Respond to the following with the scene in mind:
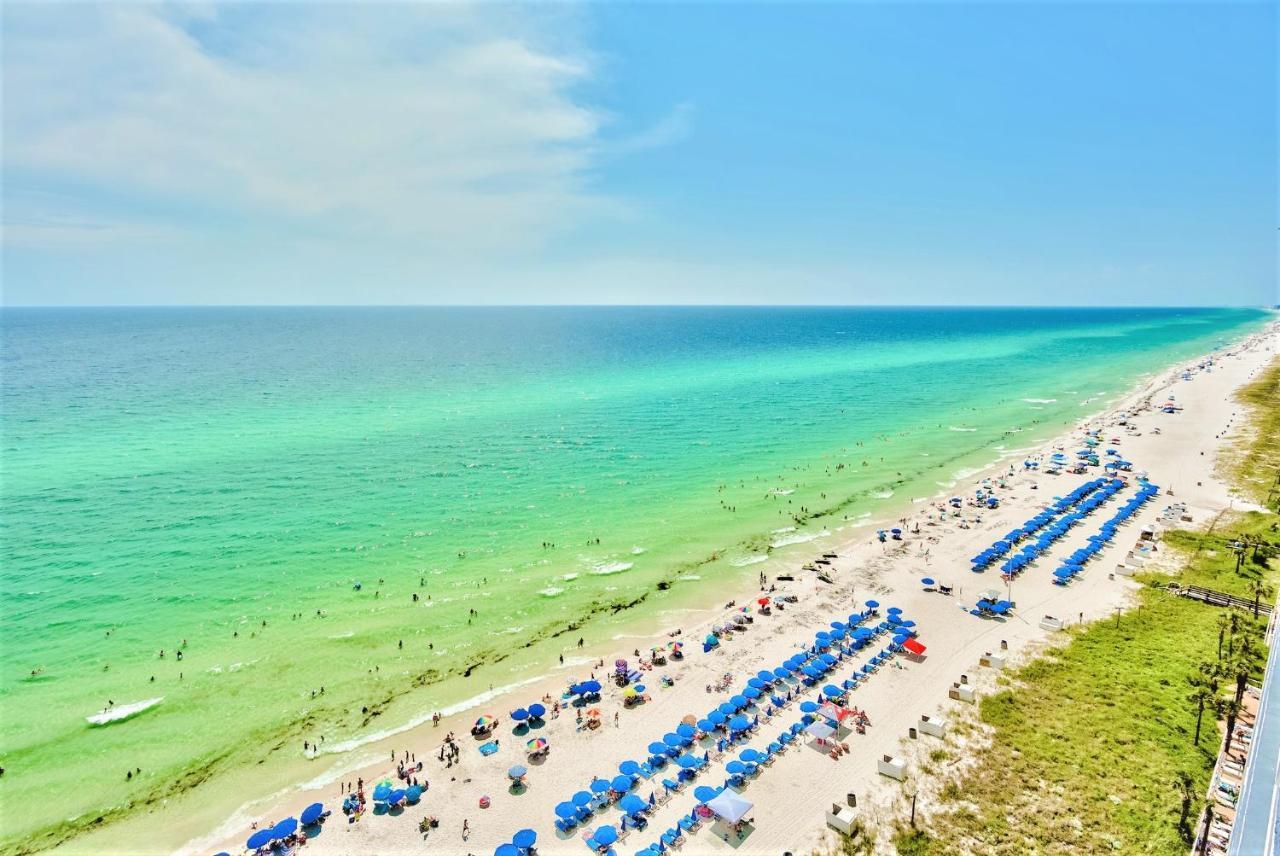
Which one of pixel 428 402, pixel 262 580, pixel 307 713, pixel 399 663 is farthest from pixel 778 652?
pixel 428 402

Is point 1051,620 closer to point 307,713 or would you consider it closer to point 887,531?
point 887,531

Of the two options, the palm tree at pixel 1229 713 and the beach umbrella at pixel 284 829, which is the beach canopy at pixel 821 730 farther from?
the beach umbrella at pixel 284 829

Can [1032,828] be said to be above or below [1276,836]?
below

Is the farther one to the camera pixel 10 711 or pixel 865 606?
pixel 865 606

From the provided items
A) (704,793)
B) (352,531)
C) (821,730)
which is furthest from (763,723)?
(352,531)

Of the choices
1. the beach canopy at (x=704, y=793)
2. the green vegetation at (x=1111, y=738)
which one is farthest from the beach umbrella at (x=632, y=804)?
the green vegetation at (x=1111, y=738)

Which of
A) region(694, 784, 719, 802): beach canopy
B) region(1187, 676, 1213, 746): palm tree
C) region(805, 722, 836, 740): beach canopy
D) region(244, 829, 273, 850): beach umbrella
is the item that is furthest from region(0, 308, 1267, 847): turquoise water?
region(1187, 676, 1213, 746): palm tree
